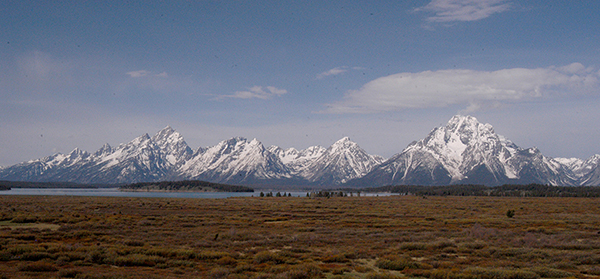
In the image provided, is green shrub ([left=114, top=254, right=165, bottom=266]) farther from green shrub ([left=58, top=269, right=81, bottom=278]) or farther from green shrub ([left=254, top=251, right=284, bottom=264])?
green shrub ([left=254, top=251, right=284, bottom=264])

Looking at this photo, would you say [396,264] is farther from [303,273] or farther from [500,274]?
[303,273]

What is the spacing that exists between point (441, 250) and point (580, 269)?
32.7 ft

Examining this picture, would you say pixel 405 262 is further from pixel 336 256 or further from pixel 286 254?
pixel 286 254

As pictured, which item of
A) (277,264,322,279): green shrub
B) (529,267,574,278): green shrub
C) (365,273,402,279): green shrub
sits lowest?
(529,267,574,278): green shrub

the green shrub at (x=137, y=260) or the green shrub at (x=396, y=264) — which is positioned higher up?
the green shrub at (x=137, y=260)

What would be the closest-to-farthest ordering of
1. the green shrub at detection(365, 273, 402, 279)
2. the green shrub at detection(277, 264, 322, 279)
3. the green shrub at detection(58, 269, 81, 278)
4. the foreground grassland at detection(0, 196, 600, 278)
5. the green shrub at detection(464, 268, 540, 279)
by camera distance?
the green shrub at detection(58, 269, 81, 278) < the green shrub at detection(277, 264, 322, 279) < the green shrub at detection(365, 273, 402, 279) < the green shrub at detection(464, 268, 540, 279) < the foreground grassland at detection(0, 196, 600, 278)

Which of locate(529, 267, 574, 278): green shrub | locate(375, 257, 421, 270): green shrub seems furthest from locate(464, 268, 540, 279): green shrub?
locate(375, 257, 421, 270): green shrub

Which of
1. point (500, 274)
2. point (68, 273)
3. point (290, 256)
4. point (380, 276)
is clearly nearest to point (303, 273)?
point (380, 276)

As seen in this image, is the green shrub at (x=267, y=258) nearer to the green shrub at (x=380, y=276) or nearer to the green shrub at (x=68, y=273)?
the green shrub at (x=380, y=276)

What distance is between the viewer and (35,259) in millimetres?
26469

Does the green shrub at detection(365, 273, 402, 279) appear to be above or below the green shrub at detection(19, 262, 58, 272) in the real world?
below

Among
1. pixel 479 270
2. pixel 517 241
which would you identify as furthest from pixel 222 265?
pixel 517 241

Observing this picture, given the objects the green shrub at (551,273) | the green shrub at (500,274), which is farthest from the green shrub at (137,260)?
the green shrub at (551,273)

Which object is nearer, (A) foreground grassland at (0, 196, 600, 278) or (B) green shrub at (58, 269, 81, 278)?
(B) green shrub at (58, 269, 81, 278)
